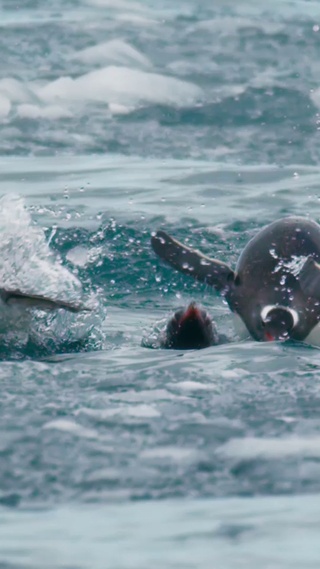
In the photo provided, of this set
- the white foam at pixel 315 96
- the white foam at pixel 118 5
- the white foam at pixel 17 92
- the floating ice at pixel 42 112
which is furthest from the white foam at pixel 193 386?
the white foam at pixel 118 5

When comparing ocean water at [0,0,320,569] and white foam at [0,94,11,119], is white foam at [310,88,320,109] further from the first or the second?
white foam at [0,94,11,119]

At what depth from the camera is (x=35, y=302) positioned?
5996mm

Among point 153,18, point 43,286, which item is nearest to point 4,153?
point 43,286

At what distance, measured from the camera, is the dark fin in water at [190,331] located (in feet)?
19.9

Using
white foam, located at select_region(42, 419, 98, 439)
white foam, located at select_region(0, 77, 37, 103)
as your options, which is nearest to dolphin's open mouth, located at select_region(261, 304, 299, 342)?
white foam, located at select_region(42, 419, 98, 439)

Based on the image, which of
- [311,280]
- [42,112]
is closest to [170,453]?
[311,280]

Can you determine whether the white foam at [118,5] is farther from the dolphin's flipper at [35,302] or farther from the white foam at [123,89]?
the dolphin's flipper at [35,302]

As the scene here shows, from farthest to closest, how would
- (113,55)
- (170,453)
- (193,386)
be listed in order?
(113,55) < (193,386) < (170,453)

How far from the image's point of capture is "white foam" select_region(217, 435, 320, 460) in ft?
14.5

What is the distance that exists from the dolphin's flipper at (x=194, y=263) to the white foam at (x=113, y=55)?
1220 centimetres

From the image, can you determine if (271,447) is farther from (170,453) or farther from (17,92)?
(17,92)

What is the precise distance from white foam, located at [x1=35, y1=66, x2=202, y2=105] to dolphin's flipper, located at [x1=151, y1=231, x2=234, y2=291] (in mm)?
10211

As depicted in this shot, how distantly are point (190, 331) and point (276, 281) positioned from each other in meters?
0.73

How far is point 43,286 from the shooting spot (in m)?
7.28
